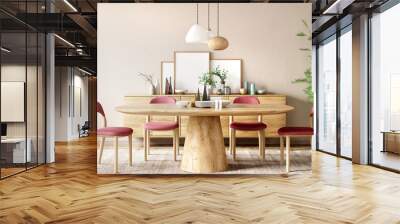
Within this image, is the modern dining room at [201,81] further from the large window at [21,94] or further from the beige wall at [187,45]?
the large window at [21,94]

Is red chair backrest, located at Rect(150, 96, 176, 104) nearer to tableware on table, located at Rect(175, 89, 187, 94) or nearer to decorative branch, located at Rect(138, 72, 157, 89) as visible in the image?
tableware on table, located at Rect(175, 89, 187, 94)

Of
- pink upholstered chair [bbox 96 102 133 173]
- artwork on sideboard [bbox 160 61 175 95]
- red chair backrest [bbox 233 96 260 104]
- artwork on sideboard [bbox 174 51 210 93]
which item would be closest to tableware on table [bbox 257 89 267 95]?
red chair backrest [bbox 233 96 260 104]

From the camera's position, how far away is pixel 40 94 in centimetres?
602

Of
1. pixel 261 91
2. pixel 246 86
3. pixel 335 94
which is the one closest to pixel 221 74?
pixel 246 86

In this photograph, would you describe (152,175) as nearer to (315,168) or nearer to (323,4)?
(315,168)

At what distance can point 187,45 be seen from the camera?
200 inches

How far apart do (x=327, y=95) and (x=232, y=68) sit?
3145 mm

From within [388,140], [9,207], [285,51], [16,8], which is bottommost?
[9,207]

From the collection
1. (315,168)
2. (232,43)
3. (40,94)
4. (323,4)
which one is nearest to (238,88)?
(232,43)

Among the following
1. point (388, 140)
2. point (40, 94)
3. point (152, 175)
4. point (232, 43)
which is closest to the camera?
point (152, 175)

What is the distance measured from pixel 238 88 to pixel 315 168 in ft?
5.12

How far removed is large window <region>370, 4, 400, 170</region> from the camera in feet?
17.3

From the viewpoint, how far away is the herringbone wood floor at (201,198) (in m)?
2.97

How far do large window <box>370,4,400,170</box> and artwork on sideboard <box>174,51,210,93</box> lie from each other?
8.57 ft
